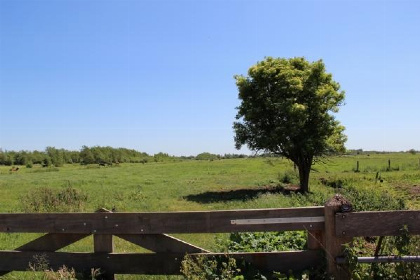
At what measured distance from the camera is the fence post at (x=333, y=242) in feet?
14.3

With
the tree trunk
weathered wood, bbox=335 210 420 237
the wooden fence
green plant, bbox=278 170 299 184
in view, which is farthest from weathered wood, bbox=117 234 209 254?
green plant, bbox=278 170 299 184

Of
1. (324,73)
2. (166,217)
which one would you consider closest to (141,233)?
(166,217)

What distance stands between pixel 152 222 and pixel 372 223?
2567 millimetres

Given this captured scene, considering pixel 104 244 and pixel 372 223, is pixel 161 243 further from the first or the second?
pixel 372 223

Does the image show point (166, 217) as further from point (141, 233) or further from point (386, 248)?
point (386, 248)

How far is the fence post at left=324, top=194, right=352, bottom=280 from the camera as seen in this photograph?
14.3ft

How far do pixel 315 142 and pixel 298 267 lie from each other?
836 inches

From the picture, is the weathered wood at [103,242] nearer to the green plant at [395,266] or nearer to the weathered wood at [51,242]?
the weathered wood at [51,242]

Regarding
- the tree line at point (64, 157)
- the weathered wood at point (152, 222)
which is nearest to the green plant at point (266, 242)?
the weathered wood at point (152, 222)

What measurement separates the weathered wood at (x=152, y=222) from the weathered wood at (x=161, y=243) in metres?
0.17

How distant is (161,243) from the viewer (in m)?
4.96

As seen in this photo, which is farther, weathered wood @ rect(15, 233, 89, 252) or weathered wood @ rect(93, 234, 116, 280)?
weathered wood @ rect(15, 233, 89, 252)

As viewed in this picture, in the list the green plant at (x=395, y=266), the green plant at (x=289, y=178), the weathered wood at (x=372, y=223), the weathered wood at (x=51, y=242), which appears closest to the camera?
the green plant at (x=395, y=266)

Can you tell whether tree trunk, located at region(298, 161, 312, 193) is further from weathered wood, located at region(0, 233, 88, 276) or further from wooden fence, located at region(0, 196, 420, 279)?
weathered wood, located at region(0, 233, 88, 276)
